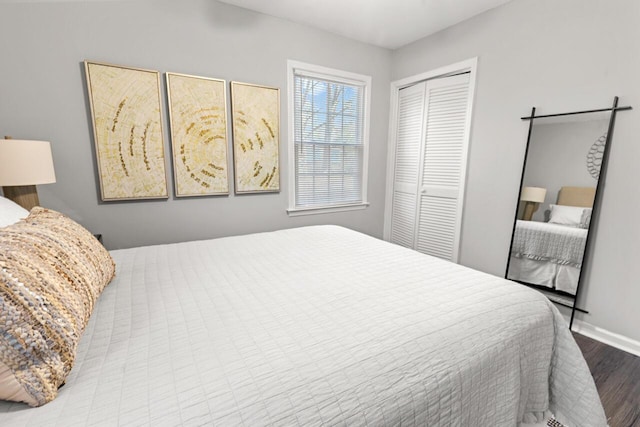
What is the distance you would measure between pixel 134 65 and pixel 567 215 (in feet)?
11.3

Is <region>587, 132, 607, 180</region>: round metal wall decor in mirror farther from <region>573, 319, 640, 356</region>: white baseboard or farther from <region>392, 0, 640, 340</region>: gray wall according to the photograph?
<region>573, 319, 640, 356</region>: white baseboard

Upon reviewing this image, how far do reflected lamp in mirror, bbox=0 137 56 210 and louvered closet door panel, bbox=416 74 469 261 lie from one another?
10.4 feet

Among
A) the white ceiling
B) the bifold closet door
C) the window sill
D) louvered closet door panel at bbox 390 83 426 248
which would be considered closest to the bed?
the bifold closet door

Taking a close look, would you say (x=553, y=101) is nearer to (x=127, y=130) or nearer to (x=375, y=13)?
(x=375, y=13)

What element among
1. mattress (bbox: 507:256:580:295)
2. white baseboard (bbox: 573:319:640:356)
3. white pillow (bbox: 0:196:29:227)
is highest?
white pillow (bbox: 0:196:29:227)

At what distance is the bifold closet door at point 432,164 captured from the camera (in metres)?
2.89

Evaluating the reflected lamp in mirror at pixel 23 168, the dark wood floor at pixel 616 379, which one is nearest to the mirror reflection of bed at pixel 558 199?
the dark wood floor at pixel 616 379

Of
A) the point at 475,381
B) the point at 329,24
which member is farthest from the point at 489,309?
the point at 329,24

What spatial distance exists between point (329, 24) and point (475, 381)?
3.05 metres

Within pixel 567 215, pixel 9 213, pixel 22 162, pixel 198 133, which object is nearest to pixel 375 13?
pixel 198 133

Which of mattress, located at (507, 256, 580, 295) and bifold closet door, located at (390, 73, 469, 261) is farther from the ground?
bifold closet door, located at (390, 73, 469, 261)

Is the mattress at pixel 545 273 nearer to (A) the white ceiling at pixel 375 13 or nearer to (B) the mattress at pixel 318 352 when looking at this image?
(B) the mattress at pixel 318 352

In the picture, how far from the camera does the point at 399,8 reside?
249 cm

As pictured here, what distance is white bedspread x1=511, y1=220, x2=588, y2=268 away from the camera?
84.4 inches
